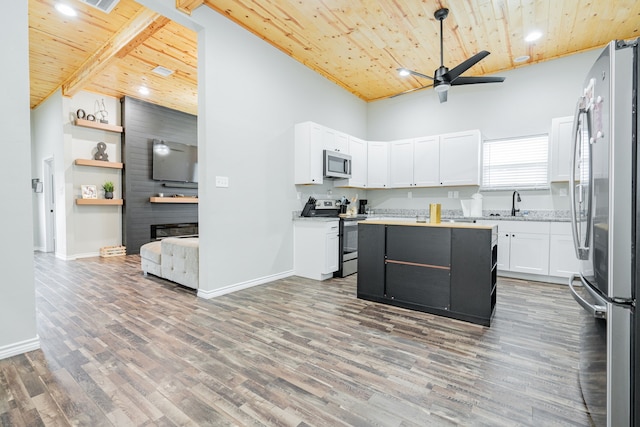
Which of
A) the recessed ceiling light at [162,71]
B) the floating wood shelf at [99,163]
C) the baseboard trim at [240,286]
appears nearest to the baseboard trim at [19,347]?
the baseboard trim at [240,286]

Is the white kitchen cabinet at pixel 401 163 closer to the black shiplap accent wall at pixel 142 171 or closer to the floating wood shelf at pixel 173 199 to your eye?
the floating wood shelf at pixel 173 199

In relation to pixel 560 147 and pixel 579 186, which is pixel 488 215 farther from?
pixel 579 186

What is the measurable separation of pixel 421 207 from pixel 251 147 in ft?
11.5

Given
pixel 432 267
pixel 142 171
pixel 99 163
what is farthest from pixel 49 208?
pixel 432 267

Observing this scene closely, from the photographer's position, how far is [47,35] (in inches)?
159

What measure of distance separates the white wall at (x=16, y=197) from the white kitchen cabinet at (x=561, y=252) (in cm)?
567

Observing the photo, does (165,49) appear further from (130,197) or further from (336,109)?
(130,197)

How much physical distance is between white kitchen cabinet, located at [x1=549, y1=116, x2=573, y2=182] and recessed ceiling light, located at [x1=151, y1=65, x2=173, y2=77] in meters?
6.17

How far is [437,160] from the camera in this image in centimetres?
523

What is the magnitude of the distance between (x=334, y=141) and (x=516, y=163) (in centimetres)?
302

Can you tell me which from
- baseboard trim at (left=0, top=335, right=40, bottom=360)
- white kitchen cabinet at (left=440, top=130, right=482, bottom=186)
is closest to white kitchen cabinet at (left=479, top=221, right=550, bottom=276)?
white kitchen cabinet at (left=440, top=130, right=482, bottom=186)

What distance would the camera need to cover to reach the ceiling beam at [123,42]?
3468mm

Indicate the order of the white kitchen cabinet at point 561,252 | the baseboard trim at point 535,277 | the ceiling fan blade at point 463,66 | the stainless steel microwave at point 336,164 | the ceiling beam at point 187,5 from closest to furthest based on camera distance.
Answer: the ceiling beam at point 187,5, the ceiling fan blade at point 463,66, the white kitchen cabinet at point 561,252, the baseboard trim at point 535,277, the stainless steel microwave at point 336,164

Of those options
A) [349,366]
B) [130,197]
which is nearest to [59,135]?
[130,197]
